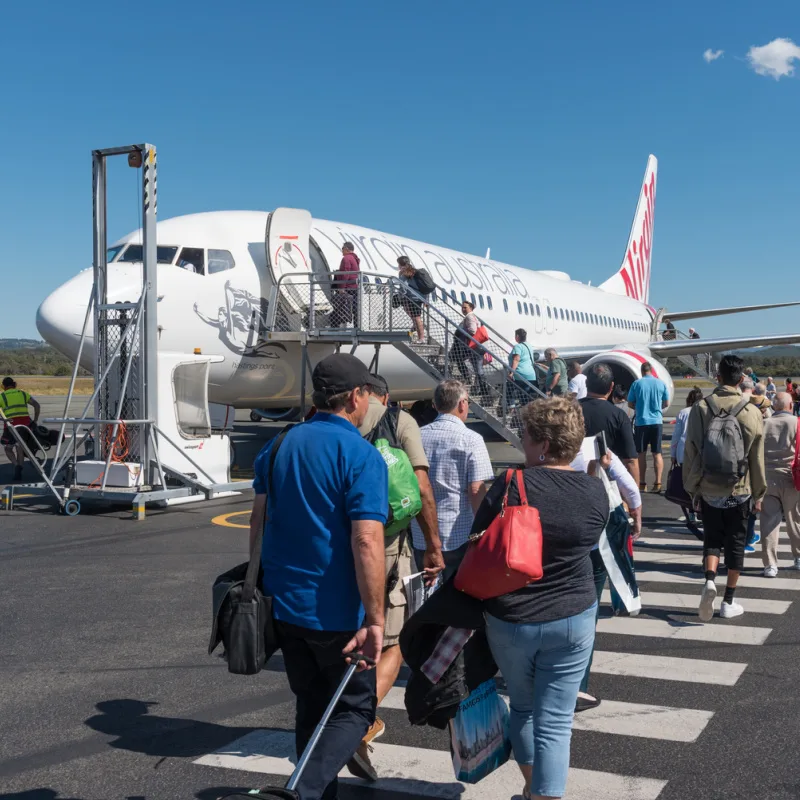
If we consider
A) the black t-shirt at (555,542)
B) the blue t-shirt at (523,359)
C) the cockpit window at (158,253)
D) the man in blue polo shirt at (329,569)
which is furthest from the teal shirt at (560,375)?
the man in blue polo shirt at (329,569)

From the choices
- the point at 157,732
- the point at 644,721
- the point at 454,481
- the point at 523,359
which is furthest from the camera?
the point at 523,359

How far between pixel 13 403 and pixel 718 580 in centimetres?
1077

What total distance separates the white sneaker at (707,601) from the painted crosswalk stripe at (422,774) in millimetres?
2754

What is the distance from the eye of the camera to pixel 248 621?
3.45 m

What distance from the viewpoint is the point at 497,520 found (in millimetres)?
3408

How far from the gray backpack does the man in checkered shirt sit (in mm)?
2075

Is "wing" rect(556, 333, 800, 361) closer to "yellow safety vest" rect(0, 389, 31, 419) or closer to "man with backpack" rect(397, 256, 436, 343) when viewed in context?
"man with backpack" rect(397, 256, 436, 343)

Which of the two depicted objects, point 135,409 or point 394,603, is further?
point 135,409

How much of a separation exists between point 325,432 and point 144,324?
8.62m

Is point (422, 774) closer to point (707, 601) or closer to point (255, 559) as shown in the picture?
point (255, 559)

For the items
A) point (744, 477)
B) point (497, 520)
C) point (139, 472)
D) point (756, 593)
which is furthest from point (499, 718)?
point (139, 472)

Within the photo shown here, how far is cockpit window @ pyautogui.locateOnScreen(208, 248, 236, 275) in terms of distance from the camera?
45.1ft

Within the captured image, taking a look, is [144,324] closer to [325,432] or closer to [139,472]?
[139,472]

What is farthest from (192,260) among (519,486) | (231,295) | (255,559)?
(519,486)
